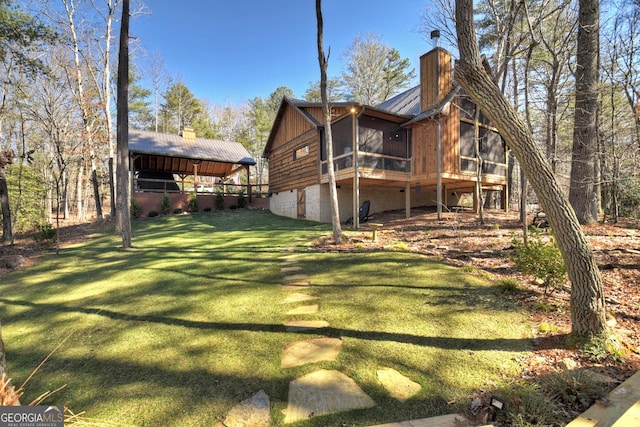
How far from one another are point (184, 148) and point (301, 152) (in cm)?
843

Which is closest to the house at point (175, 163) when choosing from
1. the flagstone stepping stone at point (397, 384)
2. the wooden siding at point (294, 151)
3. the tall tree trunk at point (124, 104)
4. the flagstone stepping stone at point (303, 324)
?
the wooden siding at point (294, 151)

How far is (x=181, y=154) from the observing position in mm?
17500

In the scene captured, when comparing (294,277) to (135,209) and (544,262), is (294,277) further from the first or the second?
A: (135,209)

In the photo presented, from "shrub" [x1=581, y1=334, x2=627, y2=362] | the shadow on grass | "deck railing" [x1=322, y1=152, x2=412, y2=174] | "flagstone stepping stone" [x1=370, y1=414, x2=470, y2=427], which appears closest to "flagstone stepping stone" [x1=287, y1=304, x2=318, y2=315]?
the shadow on grass

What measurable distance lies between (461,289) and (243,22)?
1742 cm

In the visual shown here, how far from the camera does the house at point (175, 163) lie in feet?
55.7

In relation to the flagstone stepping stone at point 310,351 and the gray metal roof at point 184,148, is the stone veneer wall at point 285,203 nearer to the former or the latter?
the gray metal roof at point 184,148

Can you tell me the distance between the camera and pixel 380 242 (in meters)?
7.72

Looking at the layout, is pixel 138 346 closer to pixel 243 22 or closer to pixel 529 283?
pixel 529 283

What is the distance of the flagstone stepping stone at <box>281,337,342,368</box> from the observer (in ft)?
9.10

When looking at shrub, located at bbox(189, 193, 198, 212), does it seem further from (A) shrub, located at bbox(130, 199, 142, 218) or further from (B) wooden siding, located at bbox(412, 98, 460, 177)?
(B) wooden siding, located at bbox(412, 98, 460, 177)

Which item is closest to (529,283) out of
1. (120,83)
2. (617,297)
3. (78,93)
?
(617,297)

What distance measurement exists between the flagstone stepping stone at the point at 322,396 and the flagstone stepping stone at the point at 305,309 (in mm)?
1275

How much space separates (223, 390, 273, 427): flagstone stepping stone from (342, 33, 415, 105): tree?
24454 mm
